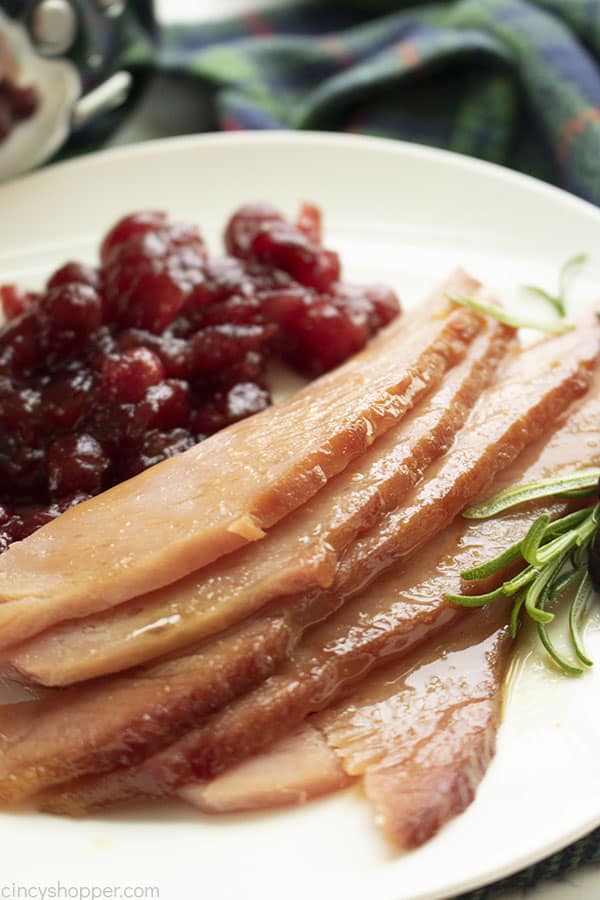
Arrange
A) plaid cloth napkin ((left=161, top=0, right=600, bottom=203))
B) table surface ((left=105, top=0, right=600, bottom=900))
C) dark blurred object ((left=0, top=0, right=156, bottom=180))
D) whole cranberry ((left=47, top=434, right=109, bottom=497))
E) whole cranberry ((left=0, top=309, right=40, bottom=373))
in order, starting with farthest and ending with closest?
table surface ((left=105, top=0, right=600, bottom=900))
plaid cloth napkin ((left=161, top=0, right=600, bottom=203))
dark blurred object ((left=0, top=0, right=156, bottom=180))
whole cranberry ((left=0, top=309, right=40, bottom=373))
whole cranberry ((left=47, top=434, right=109, bottom=497))

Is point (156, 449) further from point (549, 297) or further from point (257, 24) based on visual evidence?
point (257, 24)

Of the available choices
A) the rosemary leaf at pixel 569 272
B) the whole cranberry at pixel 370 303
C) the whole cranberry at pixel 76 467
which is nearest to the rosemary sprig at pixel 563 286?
the rosemary leaf at pixel 569 272

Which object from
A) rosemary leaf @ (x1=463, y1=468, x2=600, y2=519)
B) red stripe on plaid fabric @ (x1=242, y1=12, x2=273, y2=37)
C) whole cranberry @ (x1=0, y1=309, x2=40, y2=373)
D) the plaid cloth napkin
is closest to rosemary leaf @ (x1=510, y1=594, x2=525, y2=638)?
rosemary leaf @ (x1=463, y1=468, x2=600, y2=519)

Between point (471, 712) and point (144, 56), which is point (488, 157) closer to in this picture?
point (144, 56)

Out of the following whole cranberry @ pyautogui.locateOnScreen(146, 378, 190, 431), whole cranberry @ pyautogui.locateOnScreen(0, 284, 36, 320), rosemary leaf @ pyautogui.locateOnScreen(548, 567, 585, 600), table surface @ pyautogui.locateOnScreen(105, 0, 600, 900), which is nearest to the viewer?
rosemary leaf @ pyautogui.locateOnScreen(548, 567, 585, 600)

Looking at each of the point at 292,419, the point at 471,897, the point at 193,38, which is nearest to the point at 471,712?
the point at 471,897

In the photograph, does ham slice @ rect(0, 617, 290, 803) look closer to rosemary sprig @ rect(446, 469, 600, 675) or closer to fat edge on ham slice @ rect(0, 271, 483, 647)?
fat edge on ham slice @ rect(0, 271, 483, 647)

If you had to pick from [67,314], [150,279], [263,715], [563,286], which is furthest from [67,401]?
[563,286]

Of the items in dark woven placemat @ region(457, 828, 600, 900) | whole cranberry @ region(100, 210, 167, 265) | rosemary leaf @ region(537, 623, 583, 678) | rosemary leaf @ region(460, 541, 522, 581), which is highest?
whole cranberry @ region(100, 210, 167, 265)

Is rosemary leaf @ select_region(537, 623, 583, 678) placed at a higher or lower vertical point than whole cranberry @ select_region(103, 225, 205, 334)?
lower
